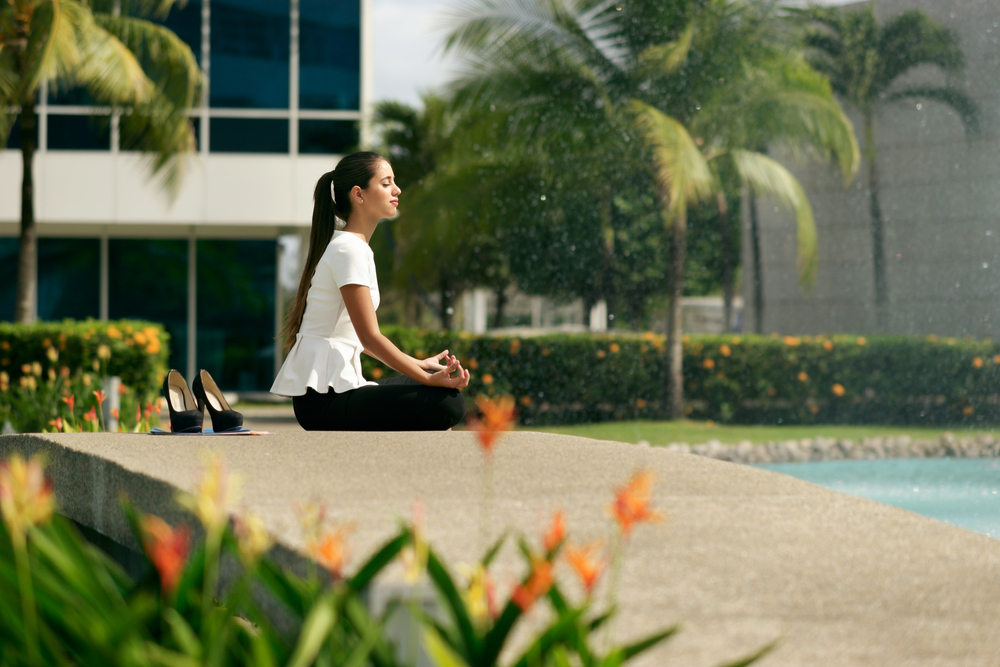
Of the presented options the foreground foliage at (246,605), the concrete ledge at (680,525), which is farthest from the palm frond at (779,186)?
the foreground foliage at (246,605)

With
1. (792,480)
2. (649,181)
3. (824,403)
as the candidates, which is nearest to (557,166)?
(649,181)

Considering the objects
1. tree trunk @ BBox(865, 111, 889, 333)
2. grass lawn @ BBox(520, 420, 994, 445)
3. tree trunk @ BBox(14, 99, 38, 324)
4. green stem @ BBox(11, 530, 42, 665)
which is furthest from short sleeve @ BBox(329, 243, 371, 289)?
tree trunk @ BBox(865, 111, 889, 333)

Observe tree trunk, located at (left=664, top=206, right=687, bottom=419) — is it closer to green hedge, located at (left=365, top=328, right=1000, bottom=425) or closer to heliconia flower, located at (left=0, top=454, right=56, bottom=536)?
green hedge, located at (left=365, top=328, right=1000, bottom=425)

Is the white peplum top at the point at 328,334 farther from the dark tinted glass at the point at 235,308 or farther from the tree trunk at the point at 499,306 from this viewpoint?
the tree trunk at the point at 499,306

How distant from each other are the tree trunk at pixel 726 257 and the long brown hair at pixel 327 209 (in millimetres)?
9967

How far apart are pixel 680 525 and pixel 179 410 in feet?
7.15

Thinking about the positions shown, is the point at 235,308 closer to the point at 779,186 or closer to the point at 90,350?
the point at 90,350

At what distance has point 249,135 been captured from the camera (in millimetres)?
14992

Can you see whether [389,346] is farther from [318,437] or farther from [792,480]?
[792,480]

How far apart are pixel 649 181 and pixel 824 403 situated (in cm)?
346

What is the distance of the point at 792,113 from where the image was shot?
11.4 metres

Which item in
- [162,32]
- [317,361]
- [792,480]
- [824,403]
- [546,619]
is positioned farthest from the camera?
[824,403]

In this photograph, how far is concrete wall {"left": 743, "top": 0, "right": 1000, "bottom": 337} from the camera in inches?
474

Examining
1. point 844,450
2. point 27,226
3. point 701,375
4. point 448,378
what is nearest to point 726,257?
point 701,375
